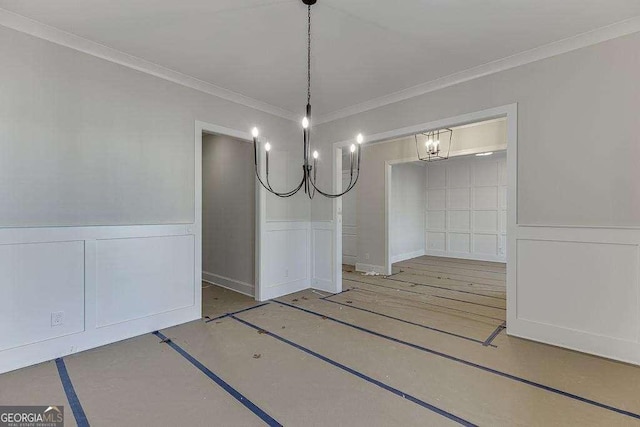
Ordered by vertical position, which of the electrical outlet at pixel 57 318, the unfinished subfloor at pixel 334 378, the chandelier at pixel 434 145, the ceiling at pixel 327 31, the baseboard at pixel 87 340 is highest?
the ceiling at pixel 327 31

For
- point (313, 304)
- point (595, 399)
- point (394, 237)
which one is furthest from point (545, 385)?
point (394, 237)

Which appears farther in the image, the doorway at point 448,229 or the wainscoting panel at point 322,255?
the wainscoting panel at point 322,255

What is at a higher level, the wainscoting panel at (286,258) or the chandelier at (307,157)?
the chandelier at (307,157)

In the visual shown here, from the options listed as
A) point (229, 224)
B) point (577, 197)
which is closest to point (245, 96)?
point (229, 224)

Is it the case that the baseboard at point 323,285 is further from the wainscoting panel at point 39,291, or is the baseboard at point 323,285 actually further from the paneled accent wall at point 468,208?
the paneled accent wall at point 468,208

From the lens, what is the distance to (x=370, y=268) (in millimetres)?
6246

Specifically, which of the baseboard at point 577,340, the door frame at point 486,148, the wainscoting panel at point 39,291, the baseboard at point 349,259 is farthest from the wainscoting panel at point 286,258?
the baseboard at point 577,340

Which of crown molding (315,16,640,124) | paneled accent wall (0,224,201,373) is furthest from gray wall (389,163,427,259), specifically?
paneled accent wall (0,224,201,373)

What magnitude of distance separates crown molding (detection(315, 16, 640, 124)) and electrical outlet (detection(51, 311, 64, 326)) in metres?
4.00

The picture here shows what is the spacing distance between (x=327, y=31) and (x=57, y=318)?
3.31m

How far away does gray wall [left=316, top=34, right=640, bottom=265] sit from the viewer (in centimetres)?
254

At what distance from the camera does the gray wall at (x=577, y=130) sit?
8.32ft

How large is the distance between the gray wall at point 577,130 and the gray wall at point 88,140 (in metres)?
3.28

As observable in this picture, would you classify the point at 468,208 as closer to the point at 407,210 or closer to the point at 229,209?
the point at 407,210
